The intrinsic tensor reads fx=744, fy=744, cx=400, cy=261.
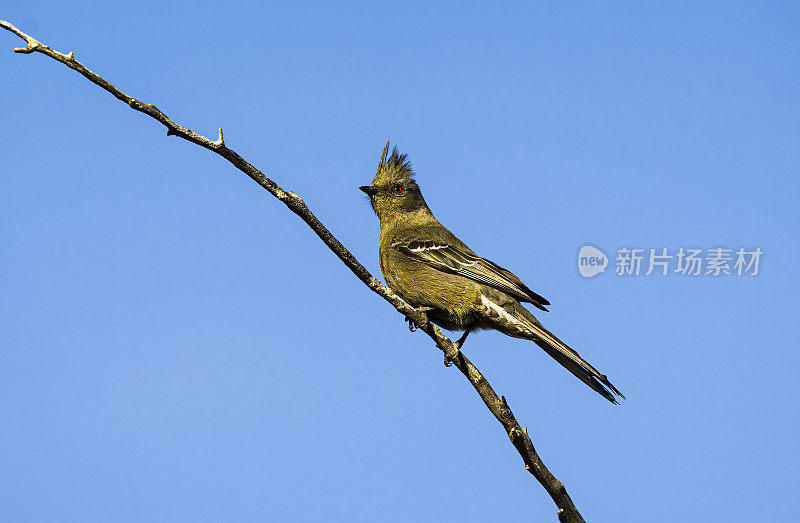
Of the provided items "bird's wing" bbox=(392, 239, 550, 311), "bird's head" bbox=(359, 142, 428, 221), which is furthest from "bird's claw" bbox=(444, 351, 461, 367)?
"bird's head" bbox=(359, 142, 428, 221)

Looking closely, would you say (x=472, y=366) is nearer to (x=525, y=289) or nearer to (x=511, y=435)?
(x=511, y=435)

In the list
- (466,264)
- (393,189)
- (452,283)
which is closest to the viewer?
(452,283)

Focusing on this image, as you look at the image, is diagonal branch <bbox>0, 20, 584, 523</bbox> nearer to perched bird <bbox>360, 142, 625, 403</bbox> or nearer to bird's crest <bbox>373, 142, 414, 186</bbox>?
perched bird <bbox>360, 142, 625, 403</bbox>

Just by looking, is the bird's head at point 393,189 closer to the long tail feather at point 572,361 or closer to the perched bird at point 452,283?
the perched bird at point 452,283

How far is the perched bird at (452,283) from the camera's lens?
27.9 ft

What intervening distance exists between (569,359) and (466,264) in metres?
2.17

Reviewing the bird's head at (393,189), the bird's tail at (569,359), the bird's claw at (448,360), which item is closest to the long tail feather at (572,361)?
the bird's tail at (569,359)

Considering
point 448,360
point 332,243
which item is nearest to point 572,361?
point 448,360

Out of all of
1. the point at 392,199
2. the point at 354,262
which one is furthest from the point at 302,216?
the point at 392,199

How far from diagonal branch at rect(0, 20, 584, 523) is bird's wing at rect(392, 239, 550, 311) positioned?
2.64 m

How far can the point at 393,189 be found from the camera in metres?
10.2

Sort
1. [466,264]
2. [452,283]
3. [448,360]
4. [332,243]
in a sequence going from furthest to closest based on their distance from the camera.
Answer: [466,264]
[452,283]
[448,360]
[332,243]

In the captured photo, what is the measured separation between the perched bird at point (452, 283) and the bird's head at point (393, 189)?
0.03 meters

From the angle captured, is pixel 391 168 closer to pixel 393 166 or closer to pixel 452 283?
pixel 393 166
